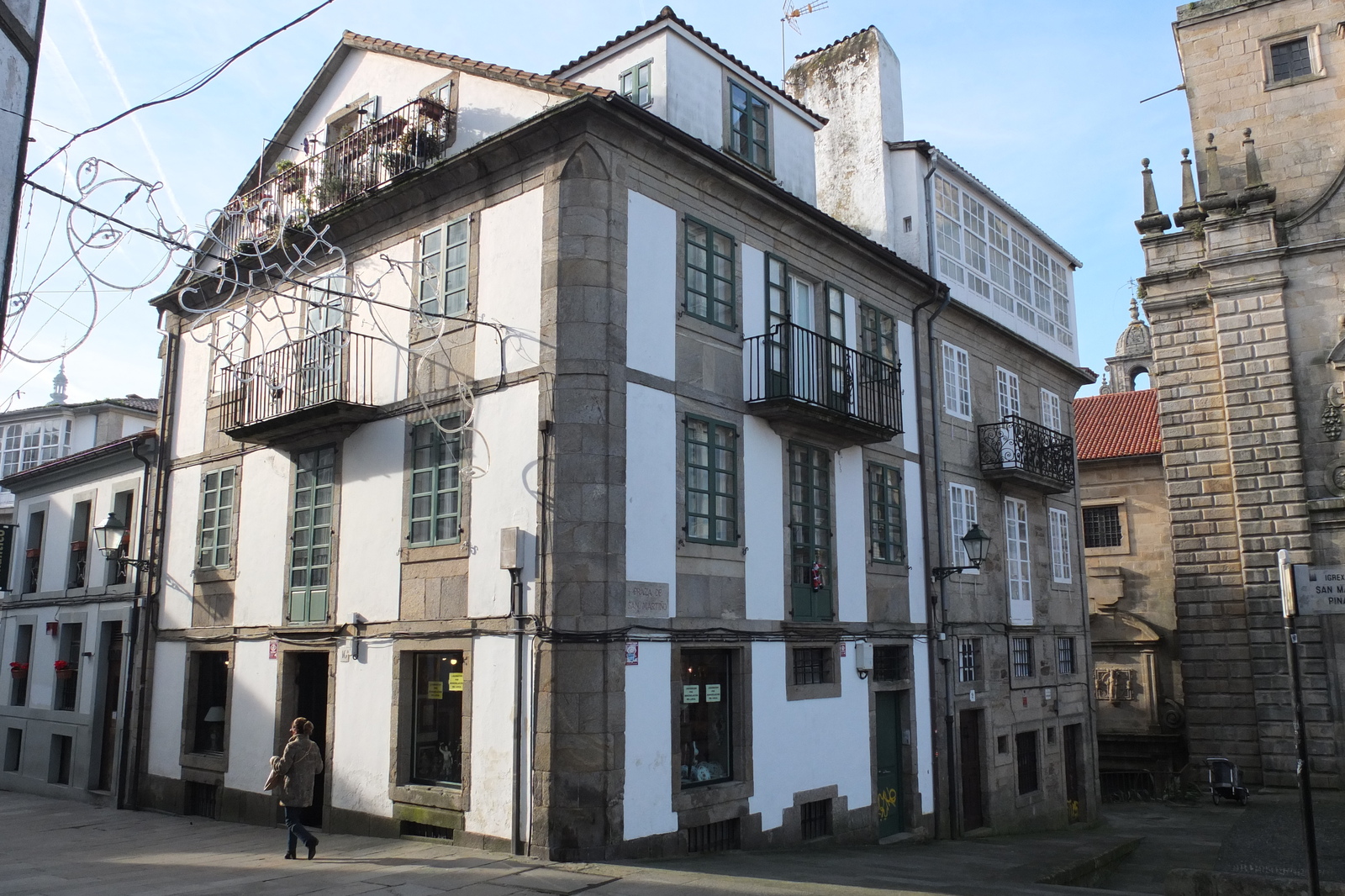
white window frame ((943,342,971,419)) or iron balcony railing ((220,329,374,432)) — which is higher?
white window frame ((943,342,971,419))

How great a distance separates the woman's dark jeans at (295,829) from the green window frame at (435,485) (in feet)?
11.2

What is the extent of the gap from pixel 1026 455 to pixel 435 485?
40.2 ft

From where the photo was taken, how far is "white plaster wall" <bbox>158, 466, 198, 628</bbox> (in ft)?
57.8

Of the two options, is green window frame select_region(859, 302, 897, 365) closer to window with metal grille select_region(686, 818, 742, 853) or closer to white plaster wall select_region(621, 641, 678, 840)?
white plaster wall select_region(621, 641, 678, 840)

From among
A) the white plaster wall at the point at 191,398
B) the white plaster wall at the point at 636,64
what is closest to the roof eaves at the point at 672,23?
the white plaster wall at the point at 636,64

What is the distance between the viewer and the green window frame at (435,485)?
13219mm

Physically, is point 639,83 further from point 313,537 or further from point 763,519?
point 313,537

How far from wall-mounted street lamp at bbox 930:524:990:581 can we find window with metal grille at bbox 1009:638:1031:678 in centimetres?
340

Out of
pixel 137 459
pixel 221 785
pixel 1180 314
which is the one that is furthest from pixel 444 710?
pixel 1180 314

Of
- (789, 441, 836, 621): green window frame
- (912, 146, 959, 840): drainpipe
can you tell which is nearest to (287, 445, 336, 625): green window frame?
(789, 441, 836, 621): green window frame

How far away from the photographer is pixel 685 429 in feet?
43.4

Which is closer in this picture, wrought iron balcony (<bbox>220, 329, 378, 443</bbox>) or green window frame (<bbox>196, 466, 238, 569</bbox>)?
wrought iron balcony (<bbox>220, 329, 378, 443</bbox>)

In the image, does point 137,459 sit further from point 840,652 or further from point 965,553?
point 965,553

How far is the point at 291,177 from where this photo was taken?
16.7m
